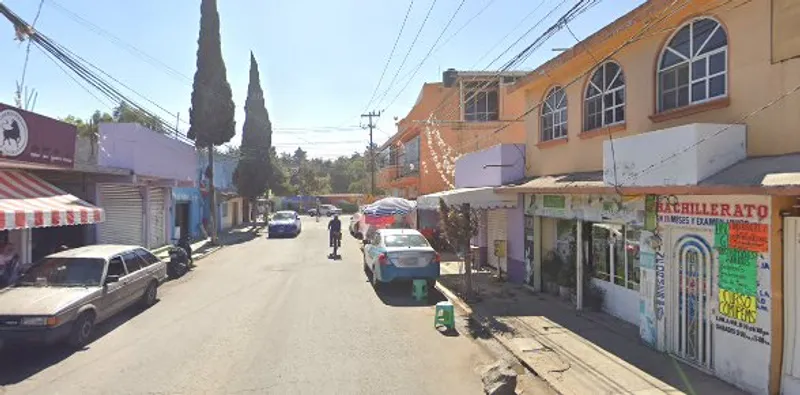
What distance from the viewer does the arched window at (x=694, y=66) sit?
311 inches

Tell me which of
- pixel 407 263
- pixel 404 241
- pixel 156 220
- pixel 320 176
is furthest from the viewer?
pixel 320 176

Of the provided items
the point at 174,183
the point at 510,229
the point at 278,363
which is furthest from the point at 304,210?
the point at 278,363

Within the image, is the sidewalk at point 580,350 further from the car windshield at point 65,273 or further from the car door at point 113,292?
the car windshield at point 65,273

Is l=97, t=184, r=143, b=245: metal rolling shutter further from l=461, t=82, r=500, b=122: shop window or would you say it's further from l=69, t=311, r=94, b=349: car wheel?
l=461, t=82, r=500, b=122: shop window

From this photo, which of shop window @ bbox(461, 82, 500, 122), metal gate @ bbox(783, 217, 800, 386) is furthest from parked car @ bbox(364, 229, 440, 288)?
shop window @ bbox(461, 82, 500, 122)

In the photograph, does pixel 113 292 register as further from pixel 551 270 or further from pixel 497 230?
pixel 497 230

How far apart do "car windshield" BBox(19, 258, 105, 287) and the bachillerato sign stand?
3.53 m

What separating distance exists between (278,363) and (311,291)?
6255 mm

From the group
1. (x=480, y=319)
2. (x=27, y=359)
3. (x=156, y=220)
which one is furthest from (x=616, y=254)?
(x=156, y=220)

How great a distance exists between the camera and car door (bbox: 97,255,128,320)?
31.7 feet

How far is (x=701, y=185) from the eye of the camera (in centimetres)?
652

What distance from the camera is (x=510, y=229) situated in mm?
15453

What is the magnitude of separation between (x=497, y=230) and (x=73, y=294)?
12.1 metres

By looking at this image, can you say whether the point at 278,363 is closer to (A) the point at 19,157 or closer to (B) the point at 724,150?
(B) the point at 724,150
